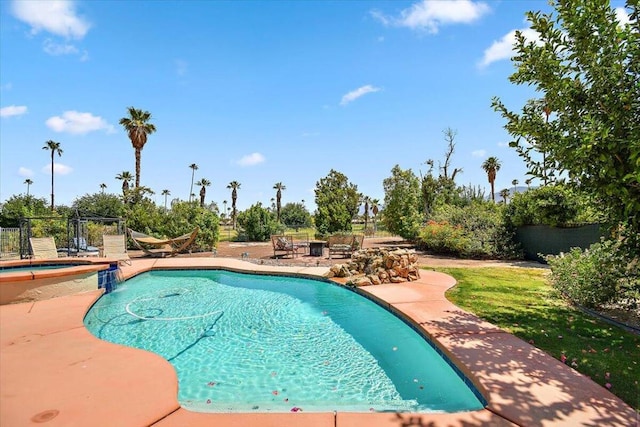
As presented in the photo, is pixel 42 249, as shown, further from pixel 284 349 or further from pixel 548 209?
pixel 548 209

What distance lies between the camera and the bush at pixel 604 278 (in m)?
4.78

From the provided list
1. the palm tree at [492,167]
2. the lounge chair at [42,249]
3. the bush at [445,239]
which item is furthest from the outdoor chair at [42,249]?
the palm tree at [492,167]

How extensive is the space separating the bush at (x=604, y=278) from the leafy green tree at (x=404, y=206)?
12.3 m

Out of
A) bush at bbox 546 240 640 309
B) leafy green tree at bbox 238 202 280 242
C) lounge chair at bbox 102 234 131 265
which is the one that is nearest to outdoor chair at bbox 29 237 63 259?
lounge chair at bbox 102 234 131 265

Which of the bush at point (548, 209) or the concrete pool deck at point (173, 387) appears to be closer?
the concrete pool deck at point (173, 387)

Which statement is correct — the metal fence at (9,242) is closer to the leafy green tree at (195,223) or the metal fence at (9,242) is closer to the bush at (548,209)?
the leafy green tree at (195,223)

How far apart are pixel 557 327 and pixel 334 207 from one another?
15703mm

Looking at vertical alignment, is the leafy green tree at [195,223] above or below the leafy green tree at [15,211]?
below

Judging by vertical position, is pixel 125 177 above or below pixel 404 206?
above

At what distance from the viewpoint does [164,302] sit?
7160mm

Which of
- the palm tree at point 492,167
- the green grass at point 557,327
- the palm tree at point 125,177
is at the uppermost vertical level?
the palm tree at point 492,167

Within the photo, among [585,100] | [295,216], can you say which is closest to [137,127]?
[585,100]

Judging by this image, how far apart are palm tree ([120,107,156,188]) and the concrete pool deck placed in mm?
26041

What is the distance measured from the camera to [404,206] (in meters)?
19.7
